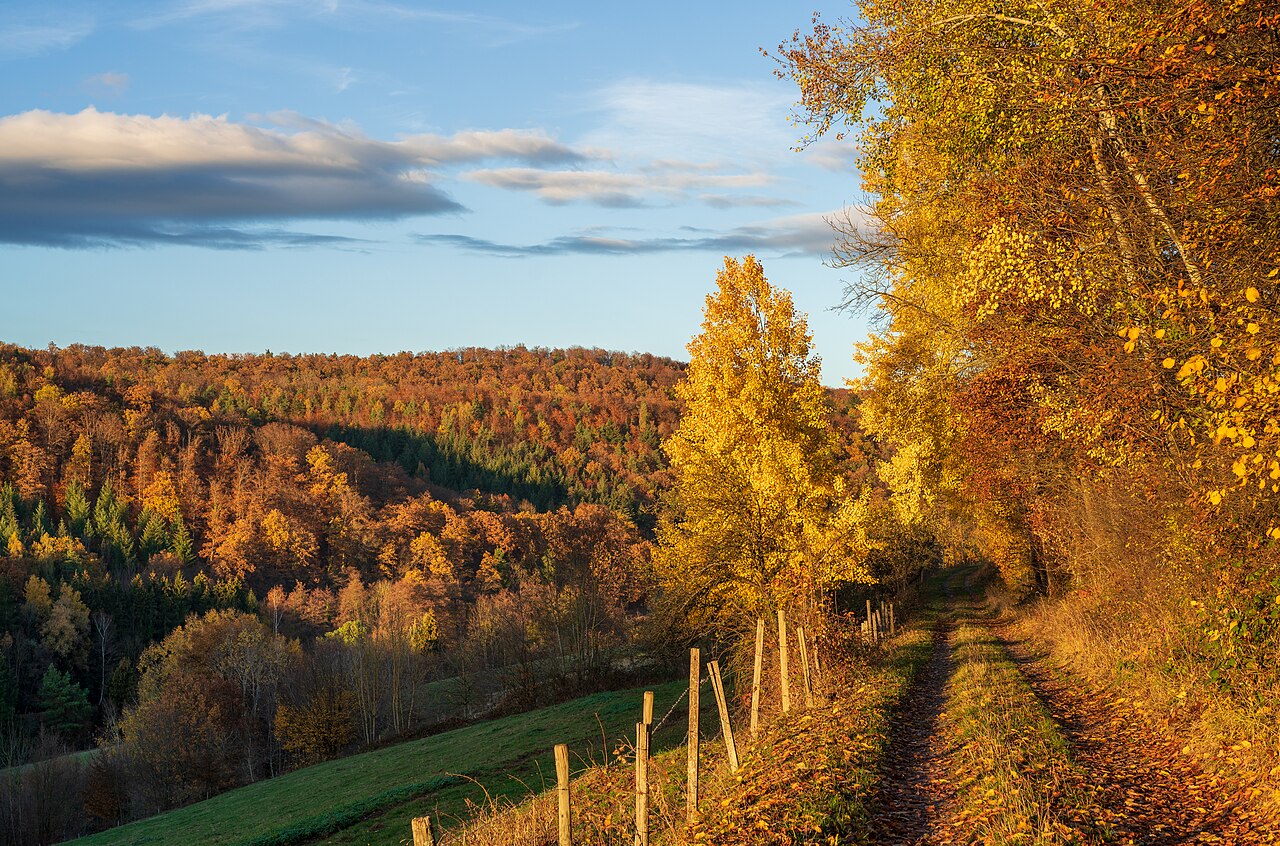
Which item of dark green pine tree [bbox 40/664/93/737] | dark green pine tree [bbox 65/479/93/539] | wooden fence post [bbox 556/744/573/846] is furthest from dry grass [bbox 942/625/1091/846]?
dark green pine tree [bbox 65/479/93/539]

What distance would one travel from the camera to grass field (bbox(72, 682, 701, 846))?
26000mm

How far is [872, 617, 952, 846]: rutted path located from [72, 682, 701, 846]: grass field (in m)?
11.3

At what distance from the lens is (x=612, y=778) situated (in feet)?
45.5

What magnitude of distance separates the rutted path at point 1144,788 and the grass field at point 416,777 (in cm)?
1370

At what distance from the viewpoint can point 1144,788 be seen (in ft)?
31.2

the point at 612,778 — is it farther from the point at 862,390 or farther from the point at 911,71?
the point at 862,390

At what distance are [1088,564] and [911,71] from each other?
10.7m

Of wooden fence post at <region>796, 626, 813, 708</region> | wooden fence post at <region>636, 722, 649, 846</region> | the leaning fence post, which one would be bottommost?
wooden fence post at <region>796, 626, 813, 708</region>

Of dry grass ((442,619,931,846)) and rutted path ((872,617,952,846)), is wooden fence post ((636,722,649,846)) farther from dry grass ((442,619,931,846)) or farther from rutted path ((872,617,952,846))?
rutted path ((872,617,952,846))

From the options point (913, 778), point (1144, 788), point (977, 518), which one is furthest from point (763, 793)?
point (977, 518)

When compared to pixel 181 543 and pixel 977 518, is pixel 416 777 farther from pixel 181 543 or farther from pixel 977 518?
pixel 181 543

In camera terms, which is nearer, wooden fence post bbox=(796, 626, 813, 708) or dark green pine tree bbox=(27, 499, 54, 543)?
wooden fence post bbox=(796, 626, 813, 708)

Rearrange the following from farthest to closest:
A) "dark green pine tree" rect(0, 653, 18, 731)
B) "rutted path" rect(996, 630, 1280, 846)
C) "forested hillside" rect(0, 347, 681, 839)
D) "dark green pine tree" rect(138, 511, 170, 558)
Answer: "dark green pine tree" rect(138, 511, 170, 558) → "dark green pine tree" rect(0, 653, 18, 731) → "forested hillside" rect(0, 347, 681, 839) → "rutted path" rect(996, 630, 1280, 846)

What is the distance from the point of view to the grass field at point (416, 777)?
26000mm
